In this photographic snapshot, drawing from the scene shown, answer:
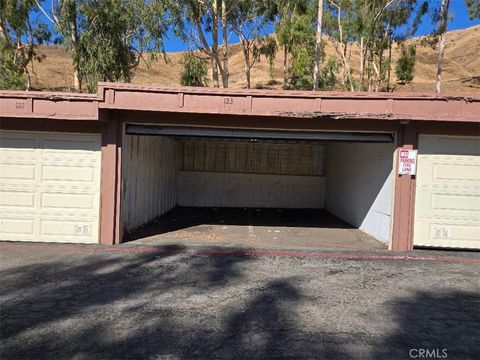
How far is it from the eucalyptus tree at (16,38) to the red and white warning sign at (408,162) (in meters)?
23.3

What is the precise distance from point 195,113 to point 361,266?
4460mm

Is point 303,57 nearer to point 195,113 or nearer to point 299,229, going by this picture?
point 299,229

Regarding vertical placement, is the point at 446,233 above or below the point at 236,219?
above

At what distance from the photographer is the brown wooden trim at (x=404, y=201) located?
883 centimetres

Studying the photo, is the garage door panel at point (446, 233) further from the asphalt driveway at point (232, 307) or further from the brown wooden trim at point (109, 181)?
the brown wooden trim at point (109, 181)

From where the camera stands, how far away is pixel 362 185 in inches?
465

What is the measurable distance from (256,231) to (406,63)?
2496cm

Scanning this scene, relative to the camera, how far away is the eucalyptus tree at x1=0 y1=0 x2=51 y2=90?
2369 cm

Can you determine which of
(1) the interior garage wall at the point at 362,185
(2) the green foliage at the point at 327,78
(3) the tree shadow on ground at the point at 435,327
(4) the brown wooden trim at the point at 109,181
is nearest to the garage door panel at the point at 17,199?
(4) the brown wooden trim at the point at 109,181

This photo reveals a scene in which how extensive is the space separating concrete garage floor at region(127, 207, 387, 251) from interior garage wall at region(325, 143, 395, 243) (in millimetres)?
376

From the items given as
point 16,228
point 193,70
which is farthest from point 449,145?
point 193,70

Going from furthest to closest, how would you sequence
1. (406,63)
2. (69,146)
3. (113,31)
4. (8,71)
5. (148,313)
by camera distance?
(406,63), (8,71), (113,31), (69,146), (148,313)

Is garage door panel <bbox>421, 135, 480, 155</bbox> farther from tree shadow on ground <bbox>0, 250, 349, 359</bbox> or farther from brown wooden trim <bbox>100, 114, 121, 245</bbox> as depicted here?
brown wooden trim <bbox>100, 114, 121, 245</bbox>

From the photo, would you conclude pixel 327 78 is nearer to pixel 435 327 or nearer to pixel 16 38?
pixel 16 38
